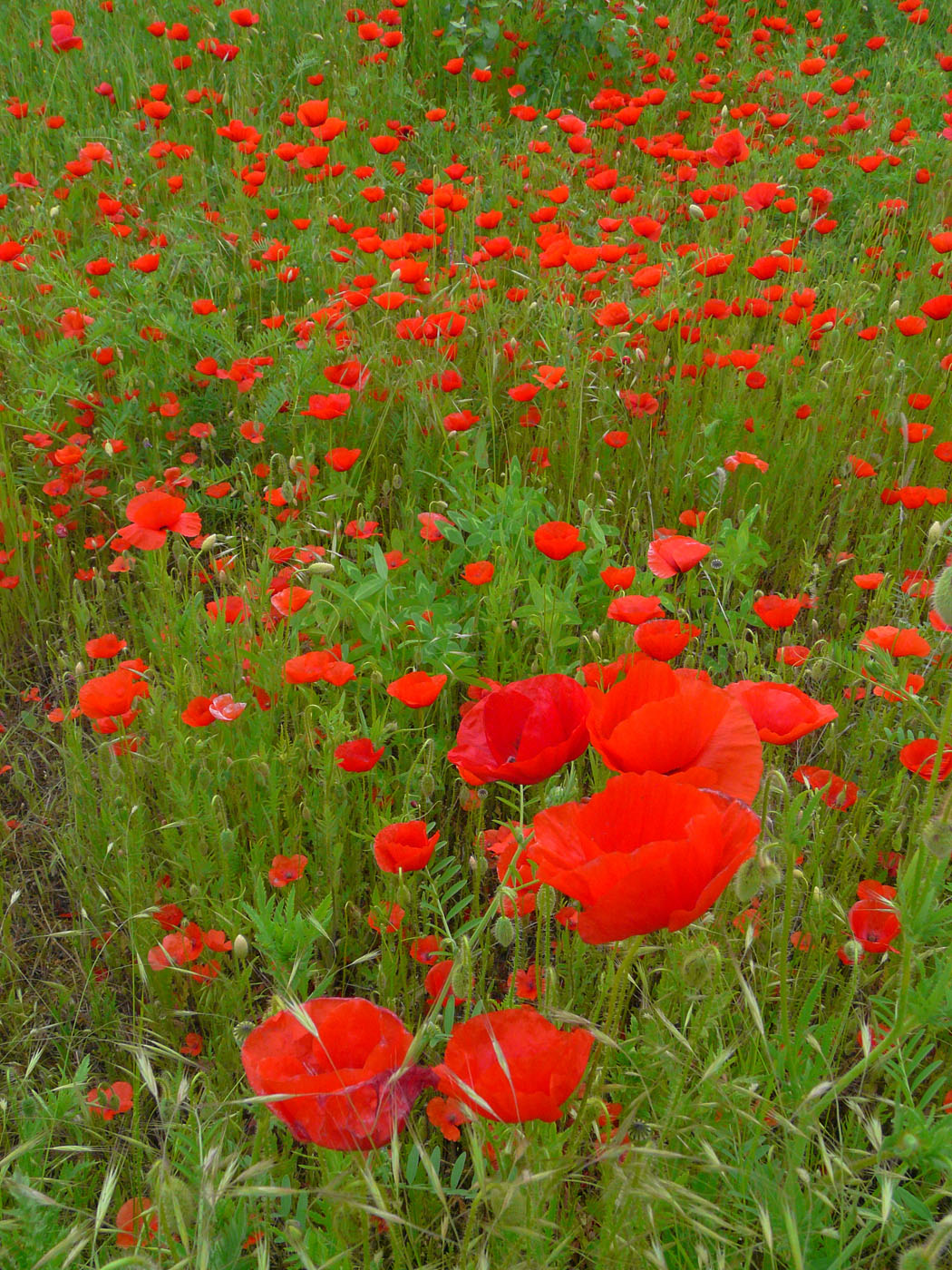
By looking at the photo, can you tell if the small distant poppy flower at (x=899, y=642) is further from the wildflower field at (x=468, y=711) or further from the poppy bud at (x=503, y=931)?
the poppy bud at (x=503, y=931)

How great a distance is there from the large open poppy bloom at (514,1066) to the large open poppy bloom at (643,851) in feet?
0.40

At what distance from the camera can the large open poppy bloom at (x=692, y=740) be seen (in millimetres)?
997

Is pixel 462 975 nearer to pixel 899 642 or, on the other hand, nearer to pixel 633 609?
pixel 633 609

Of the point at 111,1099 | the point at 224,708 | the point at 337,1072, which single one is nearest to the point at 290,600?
the point at 224,708

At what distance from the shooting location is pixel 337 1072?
91 centimetres

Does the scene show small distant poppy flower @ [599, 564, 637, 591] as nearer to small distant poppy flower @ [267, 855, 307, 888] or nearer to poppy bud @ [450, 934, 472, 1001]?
small distant poppy flower @ [267, 855, 307, 888]

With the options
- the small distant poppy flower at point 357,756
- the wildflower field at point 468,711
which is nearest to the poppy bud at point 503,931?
the wildflower field at point 468,711

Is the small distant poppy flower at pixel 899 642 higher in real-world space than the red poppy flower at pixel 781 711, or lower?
lower

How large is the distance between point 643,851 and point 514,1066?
252 mm

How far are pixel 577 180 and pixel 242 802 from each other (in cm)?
382

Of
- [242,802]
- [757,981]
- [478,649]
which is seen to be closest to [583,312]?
[478,649]

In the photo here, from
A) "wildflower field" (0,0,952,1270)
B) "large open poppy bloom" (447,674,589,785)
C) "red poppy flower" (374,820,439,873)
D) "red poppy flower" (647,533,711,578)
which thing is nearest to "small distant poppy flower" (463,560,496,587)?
"wildflower field" (0,0,952,1270)

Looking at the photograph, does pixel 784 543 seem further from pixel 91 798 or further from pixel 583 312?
pixel 91 798

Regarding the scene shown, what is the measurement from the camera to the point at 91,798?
1959 mm
